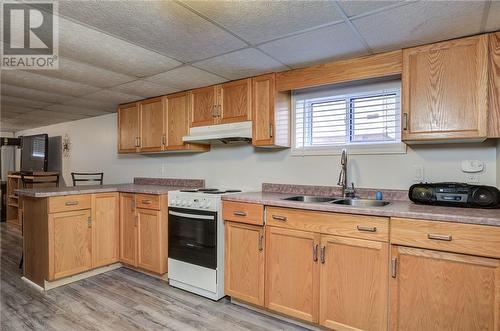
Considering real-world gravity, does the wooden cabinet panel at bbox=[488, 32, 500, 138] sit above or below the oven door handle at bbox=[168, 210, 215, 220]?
above

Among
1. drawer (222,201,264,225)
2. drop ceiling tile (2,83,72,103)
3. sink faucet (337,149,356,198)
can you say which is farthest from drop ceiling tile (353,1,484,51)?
drop ceiling tile (2,83,72,103)

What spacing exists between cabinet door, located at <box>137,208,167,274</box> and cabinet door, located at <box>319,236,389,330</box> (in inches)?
68.9

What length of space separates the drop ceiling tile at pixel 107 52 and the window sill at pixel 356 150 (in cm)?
141

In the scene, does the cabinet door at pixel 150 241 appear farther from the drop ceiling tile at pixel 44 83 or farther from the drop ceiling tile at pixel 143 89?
the drop ceiling tile at pixel 44 83

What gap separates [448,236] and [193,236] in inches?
80.2

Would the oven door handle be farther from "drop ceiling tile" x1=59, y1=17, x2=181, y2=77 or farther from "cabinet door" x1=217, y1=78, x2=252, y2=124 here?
"drop ceiling tile" x1=59, y1=17, x2=181, y2=77

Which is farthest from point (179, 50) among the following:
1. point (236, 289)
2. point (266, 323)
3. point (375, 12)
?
point (266, 323)

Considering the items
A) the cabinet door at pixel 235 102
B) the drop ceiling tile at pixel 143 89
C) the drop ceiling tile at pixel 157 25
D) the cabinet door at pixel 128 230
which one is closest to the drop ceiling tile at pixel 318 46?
the drop ceiling tile at pixel 157 25

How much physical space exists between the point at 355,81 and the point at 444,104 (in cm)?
76

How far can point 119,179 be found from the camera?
15.0 feet

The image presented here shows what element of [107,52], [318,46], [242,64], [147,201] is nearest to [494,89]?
[318,46]

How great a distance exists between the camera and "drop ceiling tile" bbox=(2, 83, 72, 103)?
3256 mm

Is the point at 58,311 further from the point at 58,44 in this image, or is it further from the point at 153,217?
the point at 58,44

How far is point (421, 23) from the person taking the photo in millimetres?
1730
